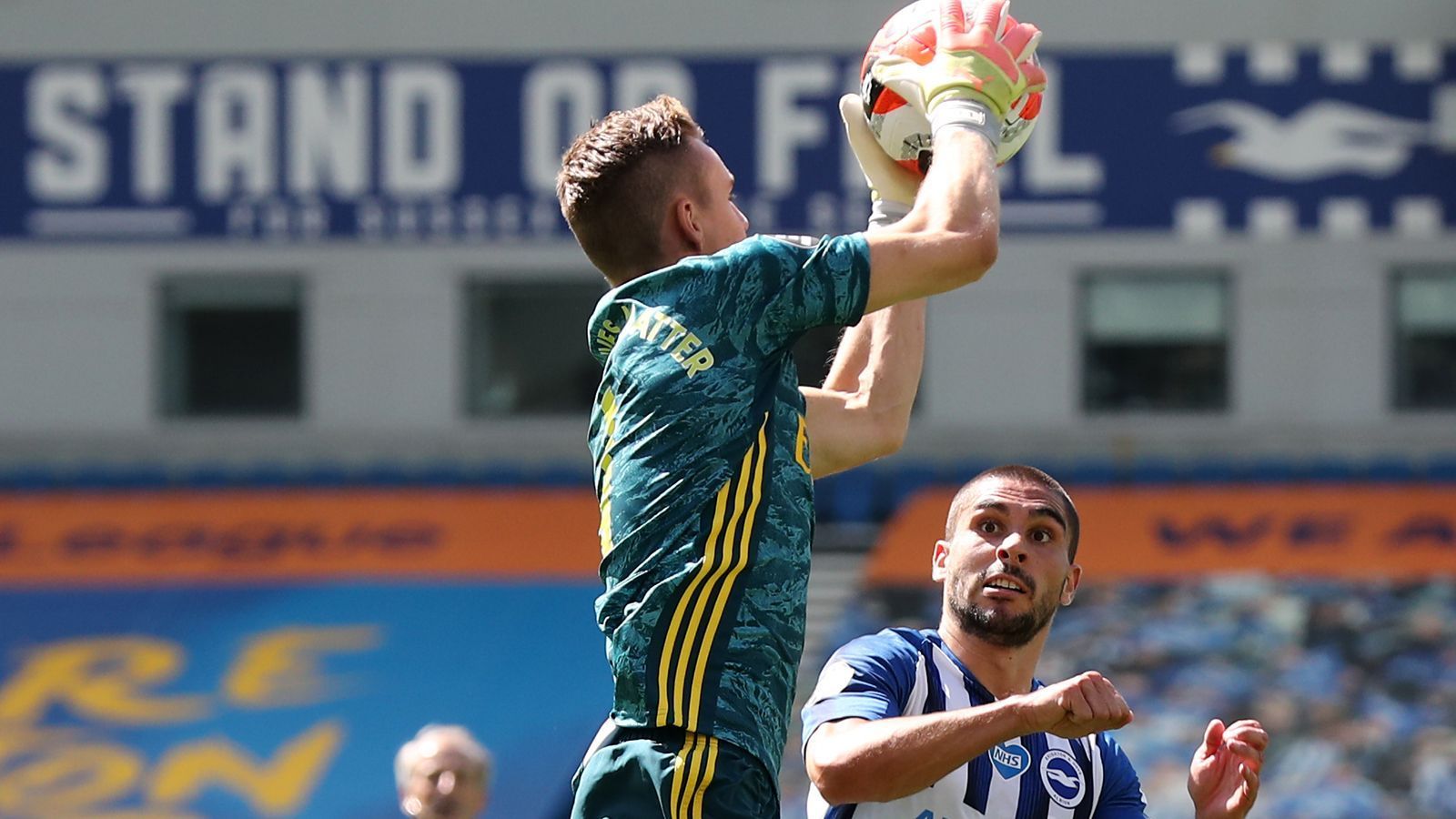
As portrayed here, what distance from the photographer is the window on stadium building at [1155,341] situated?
14.8 m

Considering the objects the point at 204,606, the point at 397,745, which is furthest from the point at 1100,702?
the point at 204,606

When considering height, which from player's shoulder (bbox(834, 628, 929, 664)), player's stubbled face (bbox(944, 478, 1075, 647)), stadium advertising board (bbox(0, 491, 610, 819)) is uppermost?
player's stubbled face (bbox(944, 478, 1075, 647))

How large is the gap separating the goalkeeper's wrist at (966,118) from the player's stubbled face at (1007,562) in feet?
3.18

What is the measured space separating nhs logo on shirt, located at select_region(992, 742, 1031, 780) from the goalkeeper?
0.89 metres

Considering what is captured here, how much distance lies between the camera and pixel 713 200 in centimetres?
324

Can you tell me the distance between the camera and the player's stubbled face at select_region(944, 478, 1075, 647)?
404 cm

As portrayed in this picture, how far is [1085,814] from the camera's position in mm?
3973

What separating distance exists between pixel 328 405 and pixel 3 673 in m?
2.82

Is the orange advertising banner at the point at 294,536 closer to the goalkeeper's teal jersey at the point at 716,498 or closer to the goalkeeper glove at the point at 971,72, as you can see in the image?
the goalkeeper glove at the point at 971,72

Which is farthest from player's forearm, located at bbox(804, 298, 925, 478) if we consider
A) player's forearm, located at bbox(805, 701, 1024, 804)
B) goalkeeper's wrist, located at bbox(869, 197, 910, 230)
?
player's forearm, located at bbox(805, 701, 1024, 804)

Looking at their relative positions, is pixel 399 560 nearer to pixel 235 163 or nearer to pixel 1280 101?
pixel 235 163

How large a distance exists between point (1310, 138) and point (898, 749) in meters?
12.0

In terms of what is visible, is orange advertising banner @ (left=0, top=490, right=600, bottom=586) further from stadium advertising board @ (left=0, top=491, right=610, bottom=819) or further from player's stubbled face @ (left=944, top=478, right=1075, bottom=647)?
player's stubbled face @ (left=944, top=478, right=1075, bottom=647)

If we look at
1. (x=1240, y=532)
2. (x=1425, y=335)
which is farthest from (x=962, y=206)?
(x=1425, y=335)
